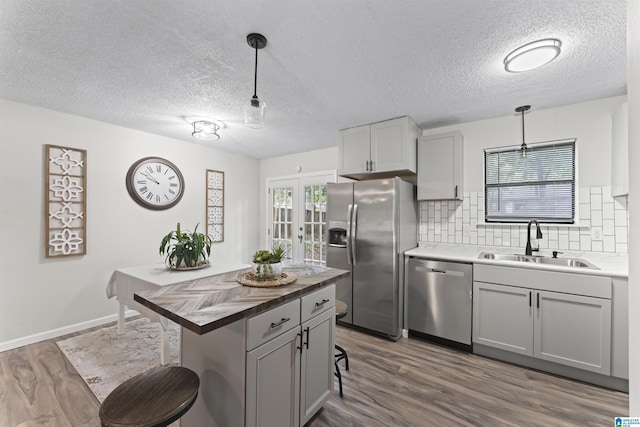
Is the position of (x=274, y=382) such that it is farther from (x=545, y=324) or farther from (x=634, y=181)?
(x=545, y=324)

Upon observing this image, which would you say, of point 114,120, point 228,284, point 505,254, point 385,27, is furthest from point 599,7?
point 114,120

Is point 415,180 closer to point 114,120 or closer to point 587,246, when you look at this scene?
point 587,246

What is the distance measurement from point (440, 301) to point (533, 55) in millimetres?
2200

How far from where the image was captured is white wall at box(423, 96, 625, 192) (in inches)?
101

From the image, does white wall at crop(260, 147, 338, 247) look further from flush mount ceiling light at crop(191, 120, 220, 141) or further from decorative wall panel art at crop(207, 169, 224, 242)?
flush mount ceiling light at crop(191, 120, 220, 141)

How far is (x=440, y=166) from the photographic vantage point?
3158mm

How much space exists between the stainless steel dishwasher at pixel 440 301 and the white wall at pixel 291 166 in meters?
2.21

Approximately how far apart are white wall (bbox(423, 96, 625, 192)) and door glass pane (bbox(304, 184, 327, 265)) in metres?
2.12

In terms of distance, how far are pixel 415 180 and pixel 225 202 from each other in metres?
3.15

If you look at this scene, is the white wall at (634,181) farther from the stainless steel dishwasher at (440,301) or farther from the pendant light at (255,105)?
the stainless steel dishwasher at (440,301)

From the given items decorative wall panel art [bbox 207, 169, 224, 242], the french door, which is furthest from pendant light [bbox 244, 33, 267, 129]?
decorative wall panel art [bbox 207, 169, 224, 242]

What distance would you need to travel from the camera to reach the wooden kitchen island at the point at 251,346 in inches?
50.3

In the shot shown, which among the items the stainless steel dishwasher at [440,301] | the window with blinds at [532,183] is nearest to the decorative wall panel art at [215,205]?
the stainless steel dishwasher at [440,301]

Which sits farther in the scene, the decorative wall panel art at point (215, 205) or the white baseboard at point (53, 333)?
the decorative wall panel art at point (215, 205)
